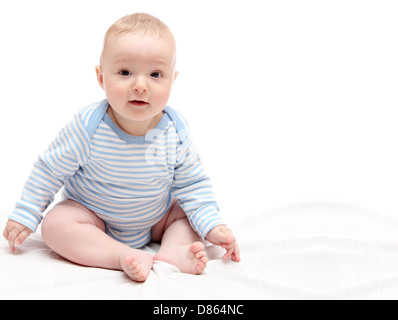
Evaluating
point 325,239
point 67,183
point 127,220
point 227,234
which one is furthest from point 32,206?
point 325,239

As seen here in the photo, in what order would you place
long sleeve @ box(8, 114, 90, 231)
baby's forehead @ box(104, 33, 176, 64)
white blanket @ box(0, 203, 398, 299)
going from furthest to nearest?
long sleeve @ box(8, 114, 90, 231) → baby's forehead @ box(104, 33, 176, 64) → white blanket @ box(0, 203, 398, 299)

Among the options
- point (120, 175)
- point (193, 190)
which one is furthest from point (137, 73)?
point (193, 190)

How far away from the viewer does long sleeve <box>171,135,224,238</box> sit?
65.9 inches

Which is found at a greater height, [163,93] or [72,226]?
[163,93]

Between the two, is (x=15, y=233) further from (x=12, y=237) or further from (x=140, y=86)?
(x=140, y=86)

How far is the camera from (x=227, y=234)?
1.62 m

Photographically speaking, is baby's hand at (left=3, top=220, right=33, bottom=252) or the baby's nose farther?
baby's hand at (left=3, top=220, right=33, bottom=252)

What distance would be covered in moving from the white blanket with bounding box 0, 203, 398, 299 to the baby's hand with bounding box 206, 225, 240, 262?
3cm

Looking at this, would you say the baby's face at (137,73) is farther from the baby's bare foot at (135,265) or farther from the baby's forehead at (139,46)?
the baby's bare foot at (135,265)

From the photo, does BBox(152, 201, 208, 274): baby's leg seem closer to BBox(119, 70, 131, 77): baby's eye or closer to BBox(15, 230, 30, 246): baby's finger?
BBox(15, 230, 30, 246): baby's finger

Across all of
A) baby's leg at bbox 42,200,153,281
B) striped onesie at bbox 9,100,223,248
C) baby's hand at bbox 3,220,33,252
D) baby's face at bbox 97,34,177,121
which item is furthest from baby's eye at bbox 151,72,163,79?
baby's hand at bbox 3,220,33,252

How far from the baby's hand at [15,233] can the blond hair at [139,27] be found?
52 cm
